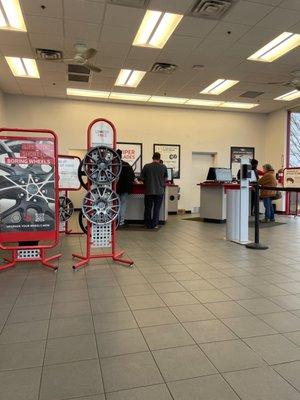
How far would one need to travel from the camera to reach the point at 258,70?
750cm

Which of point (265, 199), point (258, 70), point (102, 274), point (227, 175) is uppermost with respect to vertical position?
point (258, 70)

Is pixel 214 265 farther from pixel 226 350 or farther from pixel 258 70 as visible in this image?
pixel 258 70

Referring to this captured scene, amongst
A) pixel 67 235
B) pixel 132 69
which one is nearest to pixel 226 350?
pixel 67 235

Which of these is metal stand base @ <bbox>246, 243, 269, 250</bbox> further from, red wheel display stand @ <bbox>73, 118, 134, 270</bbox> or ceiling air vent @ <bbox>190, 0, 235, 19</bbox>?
ceiling air vent @ <bbox>190, 0, 235, 19</bbox>

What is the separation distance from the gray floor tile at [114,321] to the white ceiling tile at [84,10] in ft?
14.1

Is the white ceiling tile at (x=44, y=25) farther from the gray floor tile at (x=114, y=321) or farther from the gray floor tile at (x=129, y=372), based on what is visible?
the gray floor tile at (x=129, y=372)

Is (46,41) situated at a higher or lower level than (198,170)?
higher

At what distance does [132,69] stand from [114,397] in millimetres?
7119

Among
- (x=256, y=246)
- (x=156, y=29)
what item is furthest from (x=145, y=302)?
(x=156, y=29)

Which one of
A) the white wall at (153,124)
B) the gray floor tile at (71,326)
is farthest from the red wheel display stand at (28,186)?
the white wall at (153,124)

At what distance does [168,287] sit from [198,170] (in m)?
8.74

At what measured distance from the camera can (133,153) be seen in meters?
10.8

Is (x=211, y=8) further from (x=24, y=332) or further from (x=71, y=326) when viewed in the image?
(x=24, y=332)

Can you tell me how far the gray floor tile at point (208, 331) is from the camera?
7.47 feet
